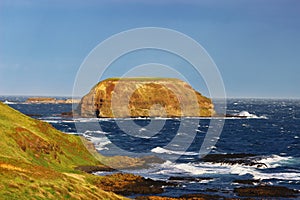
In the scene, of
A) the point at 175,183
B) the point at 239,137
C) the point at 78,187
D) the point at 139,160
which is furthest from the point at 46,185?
the point at 239,137

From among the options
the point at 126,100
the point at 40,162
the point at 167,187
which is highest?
the point at 126,100

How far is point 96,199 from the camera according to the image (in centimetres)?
3127

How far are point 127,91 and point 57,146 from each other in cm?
13403

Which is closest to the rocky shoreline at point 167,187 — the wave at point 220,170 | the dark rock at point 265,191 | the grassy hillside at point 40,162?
the dark rock at point 265,191

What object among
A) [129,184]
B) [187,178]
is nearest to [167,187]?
[129,184]

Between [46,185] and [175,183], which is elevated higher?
[46,185]

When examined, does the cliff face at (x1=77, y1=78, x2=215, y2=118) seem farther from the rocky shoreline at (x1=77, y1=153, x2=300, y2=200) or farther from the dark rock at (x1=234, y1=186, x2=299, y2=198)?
the dark rock at (x1=234, y1=186, x2=299, y2=198)

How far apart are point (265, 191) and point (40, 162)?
25854mm

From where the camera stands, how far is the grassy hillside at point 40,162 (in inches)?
1132

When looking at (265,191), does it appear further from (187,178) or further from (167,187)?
(167,187)

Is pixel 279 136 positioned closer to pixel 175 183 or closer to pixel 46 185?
pixel 175 183

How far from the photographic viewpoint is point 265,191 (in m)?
45.4

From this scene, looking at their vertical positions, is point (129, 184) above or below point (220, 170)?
above

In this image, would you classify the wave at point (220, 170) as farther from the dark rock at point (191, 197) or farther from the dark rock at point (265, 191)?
the dark rock at point (191, 197)
